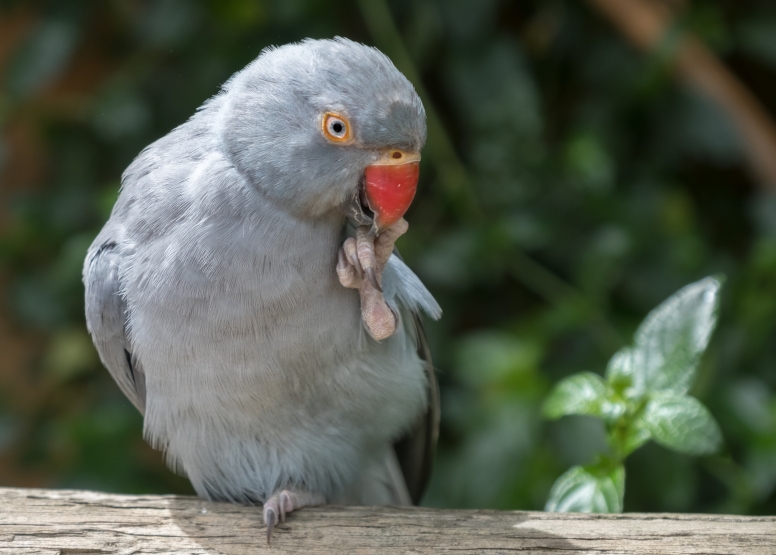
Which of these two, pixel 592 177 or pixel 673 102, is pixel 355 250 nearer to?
pixel 592 177

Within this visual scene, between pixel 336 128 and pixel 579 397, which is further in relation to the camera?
pixel 579 397

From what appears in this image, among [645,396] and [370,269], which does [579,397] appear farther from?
[370,269]

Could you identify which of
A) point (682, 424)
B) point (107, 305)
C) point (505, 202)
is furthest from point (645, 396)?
point (505, 202)

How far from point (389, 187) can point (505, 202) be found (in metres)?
1.26

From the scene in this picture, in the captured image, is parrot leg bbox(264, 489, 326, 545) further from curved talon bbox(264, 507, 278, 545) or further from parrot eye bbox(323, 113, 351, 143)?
parrot eye bbox(323, 113, 351, 143)

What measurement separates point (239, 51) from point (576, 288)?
131cm

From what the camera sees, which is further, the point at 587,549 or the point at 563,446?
the point at 563,446

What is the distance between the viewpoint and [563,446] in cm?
206

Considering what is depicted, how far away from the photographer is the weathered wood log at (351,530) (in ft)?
4.18

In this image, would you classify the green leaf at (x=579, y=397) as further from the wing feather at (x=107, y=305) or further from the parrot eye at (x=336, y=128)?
the wing feather at (x=107, y=305)

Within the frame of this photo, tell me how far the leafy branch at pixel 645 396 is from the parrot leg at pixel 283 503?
447mm

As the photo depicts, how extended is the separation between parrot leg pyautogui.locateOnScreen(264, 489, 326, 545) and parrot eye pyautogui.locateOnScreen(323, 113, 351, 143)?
65 centimetres

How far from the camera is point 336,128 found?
1216 millimetres

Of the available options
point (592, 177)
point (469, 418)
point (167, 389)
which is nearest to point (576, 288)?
point (592, 177)
